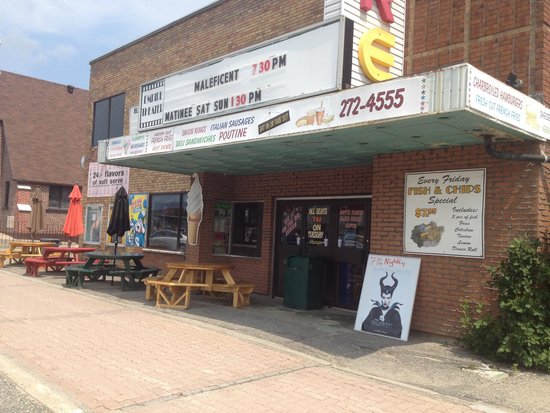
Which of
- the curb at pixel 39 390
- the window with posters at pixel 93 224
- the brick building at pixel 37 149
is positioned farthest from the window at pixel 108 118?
the brick building at pixel 37 149

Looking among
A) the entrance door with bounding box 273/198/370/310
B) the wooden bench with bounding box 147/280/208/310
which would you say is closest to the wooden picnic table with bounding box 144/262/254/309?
the wooden bench with bounding box 147/280/208/310

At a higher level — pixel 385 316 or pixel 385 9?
pixel 385 9

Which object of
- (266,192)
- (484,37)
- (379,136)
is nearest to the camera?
(379,136)

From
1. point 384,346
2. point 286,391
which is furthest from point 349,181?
point 286,391

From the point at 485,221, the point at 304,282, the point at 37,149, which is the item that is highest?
the point at 37,149

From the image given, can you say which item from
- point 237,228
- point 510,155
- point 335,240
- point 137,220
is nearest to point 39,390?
point 510,155

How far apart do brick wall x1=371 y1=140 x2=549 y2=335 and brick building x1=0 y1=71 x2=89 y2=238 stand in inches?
974

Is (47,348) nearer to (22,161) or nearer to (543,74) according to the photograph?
(543,74)

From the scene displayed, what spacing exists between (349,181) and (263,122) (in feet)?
10.4

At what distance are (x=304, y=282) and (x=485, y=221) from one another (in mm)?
3873

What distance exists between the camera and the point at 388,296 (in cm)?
800

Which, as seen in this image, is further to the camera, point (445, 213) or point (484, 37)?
point (445, 213)

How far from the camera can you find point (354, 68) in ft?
23.4

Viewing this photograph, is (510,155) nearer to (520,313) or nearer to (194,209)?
(520,313)
